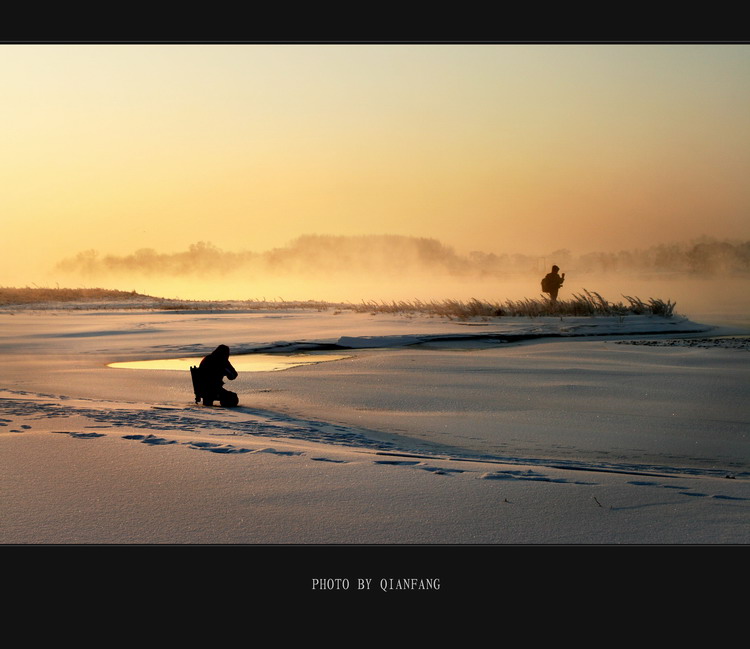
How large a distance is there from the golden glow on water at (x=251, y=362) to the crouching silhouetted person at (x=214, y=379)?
2.99 m

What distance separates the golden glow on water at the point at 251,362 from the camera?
10327 millimetres

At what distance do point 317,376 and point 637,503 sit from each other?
6137mm

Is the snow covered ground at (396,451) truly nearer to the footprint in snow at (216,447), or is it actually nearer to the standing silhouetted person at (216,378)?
the footprint in snow at (216,447)

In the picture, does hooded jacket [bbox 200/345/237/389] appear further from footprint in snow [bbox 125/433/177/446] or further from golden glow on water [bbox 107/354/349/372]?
golden glow on water [bbox 107/354/349/372]

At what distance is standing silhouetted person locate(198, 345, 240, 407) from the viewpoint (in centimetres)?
673

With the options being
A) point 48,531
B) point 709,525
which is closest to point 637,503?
point 709,525

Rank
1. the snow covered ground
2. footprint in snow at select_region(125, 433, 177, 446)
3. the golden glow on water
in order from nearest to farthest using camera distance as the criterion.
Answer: the snow covered ground, footprint in snow at select_region(125, 433, 177, 446), the golden glow on water

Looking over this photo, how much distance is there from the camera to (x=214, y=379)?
682 cm

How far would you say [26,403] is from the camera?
6090 mm

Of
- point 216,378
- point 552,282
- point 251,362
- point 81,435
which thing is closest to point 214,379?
point 216,378

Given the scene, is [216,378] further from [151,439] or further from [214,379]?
[151,439]

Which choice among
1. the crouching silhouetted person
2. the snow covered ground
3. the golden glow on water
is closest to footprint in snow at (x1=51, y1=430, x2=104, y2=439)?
the snow covered ground

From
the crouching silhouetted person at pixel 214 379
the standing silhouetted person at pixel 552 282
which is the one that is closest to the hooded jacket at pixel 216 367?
the crouching silhouetted person at pixel 214 379

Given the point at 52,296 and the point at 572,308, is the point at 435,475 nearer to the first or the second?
the point at 572,308
